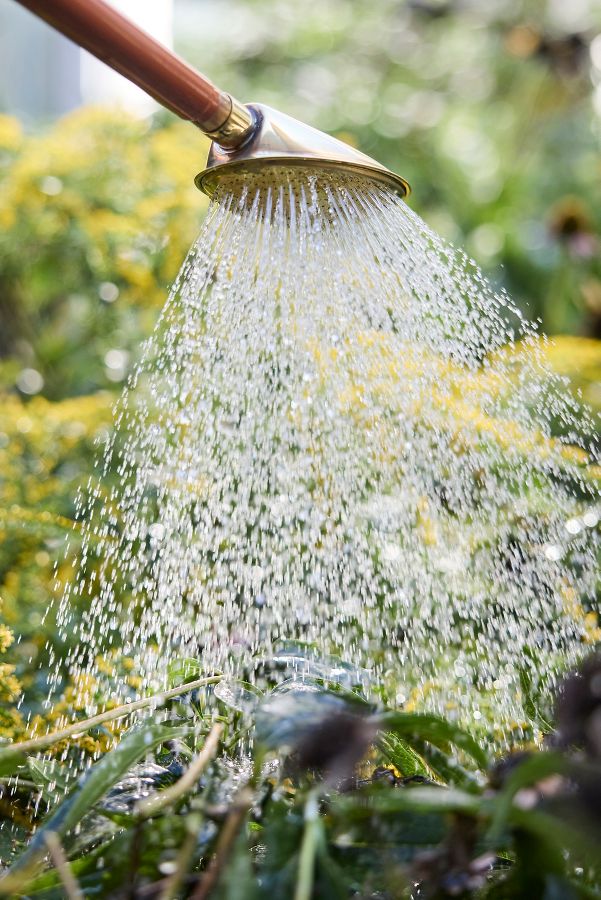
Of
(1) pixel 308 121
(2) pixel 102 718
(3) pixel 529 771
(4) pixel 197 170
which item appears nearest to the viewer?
(3) pixel 529 771

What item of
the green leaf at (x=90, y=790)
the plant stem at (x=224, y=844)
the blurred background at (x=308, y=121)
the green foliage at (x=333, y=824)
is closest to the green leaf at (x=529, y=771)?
the green foliage at (x=333, y=824)

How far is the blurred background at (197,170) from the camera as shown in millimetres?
1614

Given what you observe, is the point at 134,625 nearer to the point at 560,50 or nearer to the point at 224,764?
the point at 224,764

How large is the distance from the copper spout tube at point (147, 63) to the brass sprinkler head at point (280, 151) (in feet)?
0.04

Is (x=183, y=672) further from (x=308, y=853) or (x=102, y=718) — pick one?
(x=308, y=853)

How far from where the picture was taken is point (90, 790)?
0.54m

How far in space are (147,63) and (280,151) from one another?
0.50ft

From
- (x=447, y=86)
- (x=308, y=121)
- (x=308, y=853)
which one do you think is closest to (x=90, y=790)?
(x=308, y=853)

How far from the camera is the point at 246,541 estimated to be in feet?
3.85

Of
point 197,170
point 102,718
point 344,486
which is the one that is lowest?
point 197,170

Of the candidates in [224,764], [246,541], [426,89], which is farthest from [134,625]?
[426,89]

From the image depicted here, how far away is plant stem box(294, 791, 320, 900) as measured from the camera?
1.42 ft

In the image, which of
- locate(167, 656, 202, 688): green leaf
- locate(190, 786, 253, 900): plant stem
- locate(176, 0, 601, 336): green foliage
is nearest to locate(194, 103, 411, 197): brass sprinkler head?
locate(167, 656, 202, 688): green leaf

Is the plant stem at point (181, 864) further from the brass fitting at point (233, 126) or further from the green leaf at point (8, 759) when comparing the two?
the brass fitting at point (233, 126)
